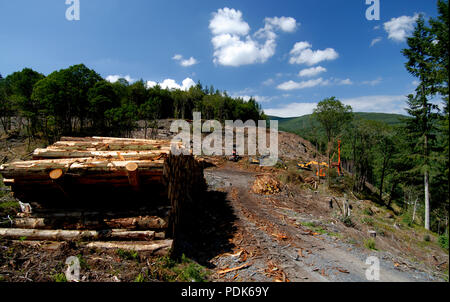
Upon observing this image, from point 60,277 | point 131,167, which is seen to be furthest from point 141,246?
point 131,167

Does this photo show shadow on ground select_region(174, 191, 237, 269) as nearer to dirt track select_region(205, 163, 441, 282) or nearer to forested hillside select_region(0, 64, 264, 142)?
dirt track select_region(205, 163, 441, 282)

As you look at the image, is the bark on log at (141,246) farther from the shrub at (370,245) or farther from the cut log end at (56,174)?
the shrub at (370,245)

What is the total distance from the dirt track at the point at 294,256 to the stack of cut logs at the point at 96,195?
2071 millimetres

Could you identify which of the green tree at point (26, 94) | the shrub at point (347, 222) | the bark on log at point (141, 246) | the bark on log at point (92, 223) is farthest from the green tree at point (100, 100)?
the shrub at point (347, 222)

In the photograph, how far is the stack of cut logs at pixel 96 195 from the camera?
4688mm

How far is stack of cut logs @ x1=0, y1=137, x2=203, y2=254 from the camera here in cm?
469

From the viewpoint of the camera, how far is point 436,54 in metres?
3.09

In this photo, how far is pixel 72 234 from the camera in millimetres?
4734

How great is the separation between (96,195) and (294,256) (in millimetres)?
5558

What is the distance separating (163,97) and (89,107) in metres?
33.1

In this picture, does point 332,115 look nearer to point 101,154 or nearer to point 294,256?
point 294,256
